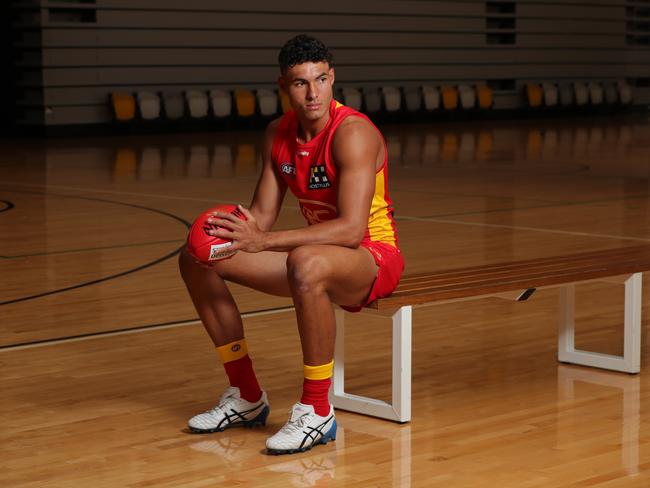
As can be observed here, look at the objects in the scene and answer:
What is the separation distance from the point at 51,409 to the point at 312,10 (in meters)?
17.1

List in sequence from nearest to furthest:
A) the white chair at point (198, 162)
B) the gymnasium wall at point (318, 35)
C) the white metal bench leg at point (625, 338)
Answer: the white metal bench leg at point (625, 338)
the white chair at point (198, 162)
the gymnasium wall at point (318, 35)

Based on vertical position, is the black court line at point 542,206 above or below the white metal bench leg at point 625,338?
below

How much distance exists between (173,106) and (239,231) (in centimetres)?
1529

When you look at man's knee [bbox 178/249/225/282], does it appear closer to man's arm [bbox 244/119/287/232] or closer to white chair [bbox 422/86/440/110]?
man's arm [bbox 244/119/287/232]

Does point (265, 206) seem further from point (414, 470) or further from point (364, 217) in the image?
point (414, 470)

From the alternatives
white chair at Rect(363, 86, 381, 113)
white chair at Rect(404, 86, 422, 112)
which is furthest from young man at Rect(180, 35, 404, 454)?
white chair at Rect(404, 86, 422, 112)

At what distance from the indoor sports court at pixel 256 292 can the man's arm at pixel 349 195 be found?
0.30m

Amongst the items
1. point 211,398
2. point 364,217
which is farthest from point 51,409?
point 364,217

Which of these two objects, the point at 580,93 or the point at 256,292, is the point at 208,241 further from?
the point at 580,93

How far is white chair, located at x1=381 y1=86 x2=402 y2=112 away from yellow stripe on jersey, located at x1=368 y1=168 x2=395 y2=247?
17242 millimetres

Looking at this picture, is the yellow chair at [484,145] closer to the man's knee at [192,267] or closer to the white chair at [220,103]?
the white chair at [220,103]

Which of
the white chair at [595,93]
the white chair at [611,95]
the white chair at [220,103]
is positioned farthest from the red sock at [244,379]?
the white chair at [611,95]

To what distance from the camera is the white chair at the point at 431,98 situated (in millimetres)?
21469

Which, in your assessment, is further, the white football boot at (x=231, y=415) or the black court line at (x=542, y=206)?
the black court line at (x=542, y=206)
